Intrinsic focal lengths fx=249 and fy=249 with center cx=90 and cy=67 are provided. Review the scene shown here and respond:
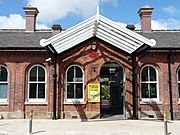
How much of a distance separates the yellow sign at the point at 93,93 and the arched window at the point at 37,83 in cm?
295

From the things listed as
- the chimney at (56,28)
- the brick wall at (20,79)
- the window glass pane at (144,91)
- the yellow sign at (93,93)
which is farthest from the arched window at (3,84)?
the window glass pane at (144,91)

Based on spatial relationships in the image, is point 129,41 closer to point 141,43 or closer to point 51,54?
point 141,43

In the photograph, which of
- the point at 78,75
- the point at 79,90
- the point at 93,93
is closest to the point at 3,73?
the point at 78,75

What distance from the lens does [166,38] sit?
57.8 ft

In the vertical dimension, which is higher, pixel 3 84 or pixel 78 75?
pixel 78 75

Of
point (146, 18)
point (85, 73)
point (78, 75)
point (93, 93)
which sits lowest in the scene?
point (93, 93)

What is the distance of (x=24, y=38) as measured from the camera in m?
17.3

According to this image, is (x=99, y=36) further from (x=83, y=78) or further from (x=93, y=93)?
(x=93, y=93)

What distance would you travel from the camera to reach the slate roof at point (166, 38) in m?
16.1

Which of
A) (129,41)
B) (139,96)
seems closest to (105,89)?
(139,96)

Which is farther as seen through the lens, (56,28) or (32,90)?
(56,28)

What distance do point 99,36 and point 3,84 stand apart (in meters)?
6.80

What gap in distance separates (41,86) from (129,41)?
6.24 meters

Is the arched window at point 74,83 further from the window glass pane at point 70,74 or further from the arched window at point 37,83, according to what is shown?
the arched window at point 37,83
